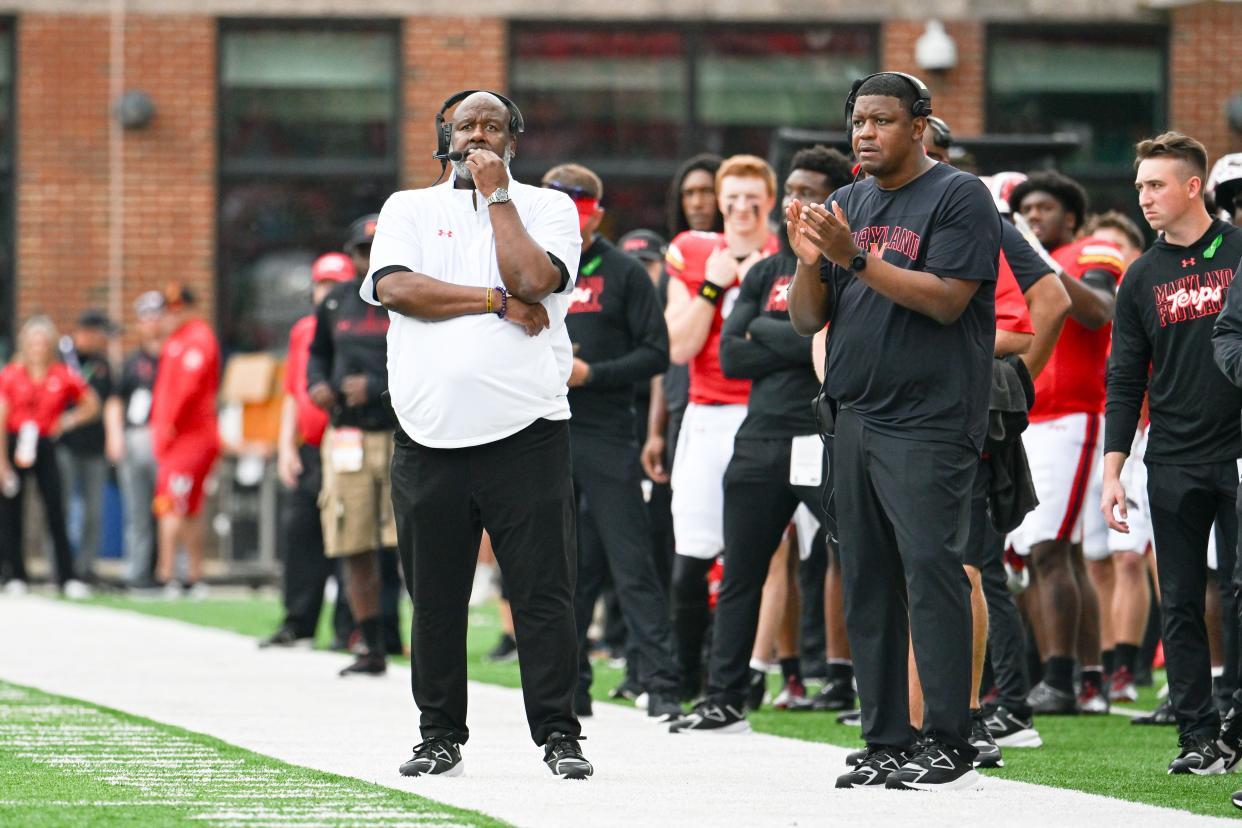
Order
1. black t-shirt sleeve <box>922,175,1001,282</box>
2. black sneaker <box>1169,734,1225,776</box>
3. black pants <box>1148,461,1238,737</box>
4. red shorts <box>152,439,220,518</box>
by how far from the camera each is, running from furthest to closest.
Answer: red shorts <box>152,439,220,518</box> < black pants <box>1148,461,1238,737</box> < black sneaker <box>1169,734,1225,776</box> < black t-shirt sleeve <box>922,175,1001,282</box>

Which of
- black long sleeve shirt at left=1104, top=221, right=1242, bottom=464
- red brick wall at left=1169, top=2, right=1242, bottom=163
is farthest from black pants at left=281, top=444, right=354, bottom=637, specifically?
red brick wall at left=1169, top=2, right=1242, bottom=163

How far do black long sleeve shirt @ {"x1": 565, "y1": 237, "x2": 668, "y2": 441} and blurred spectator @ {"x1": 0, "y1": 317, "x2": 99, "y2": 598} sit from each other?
9.23 meters

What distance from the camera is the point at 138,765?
6973 millimetres

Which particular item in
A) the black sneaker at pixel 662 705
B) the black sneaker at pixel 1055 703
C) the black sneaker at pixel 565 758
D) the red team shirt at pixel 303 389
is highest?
the red team shirt at pixel 303 389

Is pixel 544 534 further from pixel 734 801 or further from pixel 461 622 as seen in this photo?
pixel 734 801

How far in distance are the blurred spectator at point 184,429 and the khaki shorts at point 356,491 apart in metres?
6.34

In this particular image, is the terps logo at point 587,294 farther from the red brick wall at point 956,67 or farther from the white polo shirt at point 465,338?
Result: the red brick wall at point 956,67

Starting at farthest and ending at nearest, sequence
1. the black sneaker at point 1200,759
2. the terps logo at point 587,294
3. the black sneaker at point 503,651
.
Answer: the black sneaker at point 503,651 < the terps logo at point 587,294 < the black sneaker at point 1200,759

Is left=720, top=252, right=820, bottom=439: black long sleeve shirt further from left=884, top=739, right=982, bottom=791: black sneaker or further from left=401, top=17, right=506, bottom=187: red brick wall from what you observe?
left=401, top=17, right=506, bottom=187: red brick wall

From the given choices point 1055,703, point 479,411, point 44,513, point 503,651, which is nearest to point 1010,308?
point 479,411

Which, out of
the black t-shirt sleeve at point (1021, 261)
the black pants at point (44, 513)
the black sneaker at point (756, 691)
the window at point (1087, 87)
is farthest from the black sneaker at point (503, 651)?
the window at point (1087, 87)

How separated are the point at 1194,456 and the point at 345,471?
4.73m

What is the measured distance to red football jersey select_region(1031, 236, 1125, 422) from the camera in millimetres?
9391

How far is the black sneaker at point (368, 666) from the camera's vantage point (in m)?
10.6
